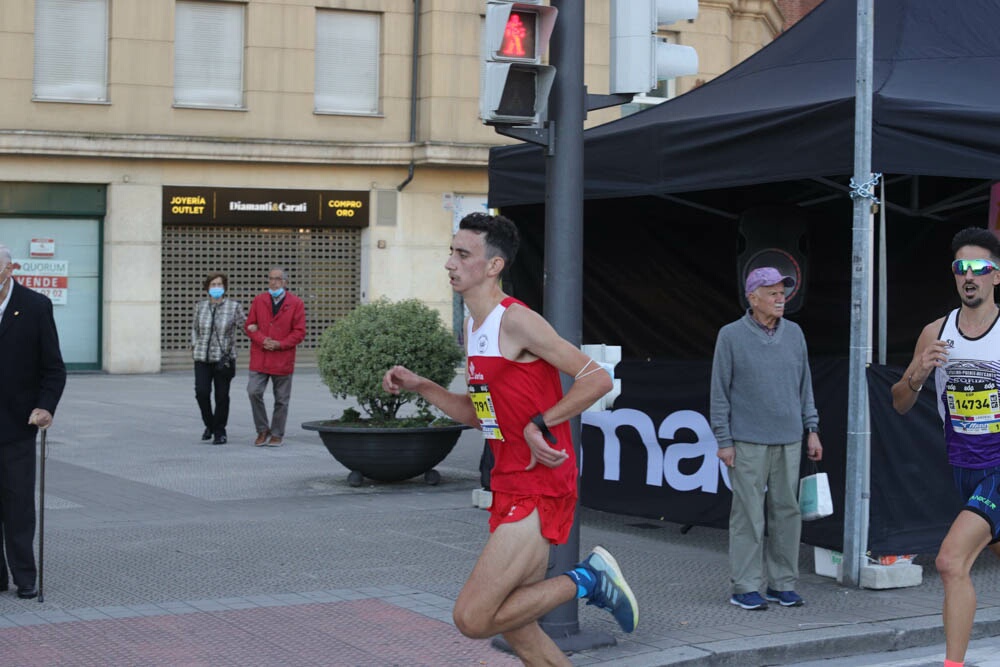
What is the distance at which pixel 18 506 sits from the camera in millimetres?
7906

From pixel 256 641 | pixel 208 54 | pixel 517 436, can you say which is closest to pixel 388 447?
pixel 256 641

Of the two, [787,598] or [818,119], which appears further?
[818,119]

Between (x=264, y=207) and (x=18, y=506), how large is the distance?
20149mm

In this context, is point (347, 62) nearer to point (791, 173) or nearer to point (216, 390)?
point (216, 390)

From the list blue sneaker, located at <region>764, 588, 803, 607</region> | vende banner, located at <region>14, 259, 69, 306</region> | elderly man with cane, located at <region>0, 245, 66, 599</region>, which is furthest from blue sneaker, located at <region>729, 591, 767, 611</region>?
vende banner, located at <region>14, 259, 69, 306</region>

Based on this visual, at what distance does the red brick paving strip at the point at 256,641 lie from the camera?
6.56 m

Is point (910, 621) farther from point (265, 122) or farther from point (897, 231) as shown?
point (265, 122)

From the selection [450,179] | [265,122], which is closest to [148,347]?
[265,122]

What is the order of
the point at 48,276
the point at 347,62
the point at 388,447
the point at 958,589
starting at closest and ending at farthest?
the point at 958,589 → the point at 388,447 → the point at 48,276 → the point at 347,62

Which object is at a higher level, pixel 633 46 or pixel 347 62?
pixel 347 62

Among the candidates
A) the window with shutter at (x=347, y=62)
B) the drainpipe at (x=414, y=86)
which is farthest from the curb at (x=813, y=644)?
the window with shutter at (x=347, y=62)

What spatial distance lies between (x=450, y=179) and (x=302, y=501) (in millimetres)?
17768

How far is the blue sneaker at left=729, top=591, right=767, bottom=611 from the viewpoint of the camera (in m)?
7.89

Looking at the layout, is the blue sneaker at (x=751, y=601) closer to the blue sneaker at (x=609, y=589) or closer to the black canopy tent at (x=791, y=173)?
the blue sneaker at (x=609, y=589)
